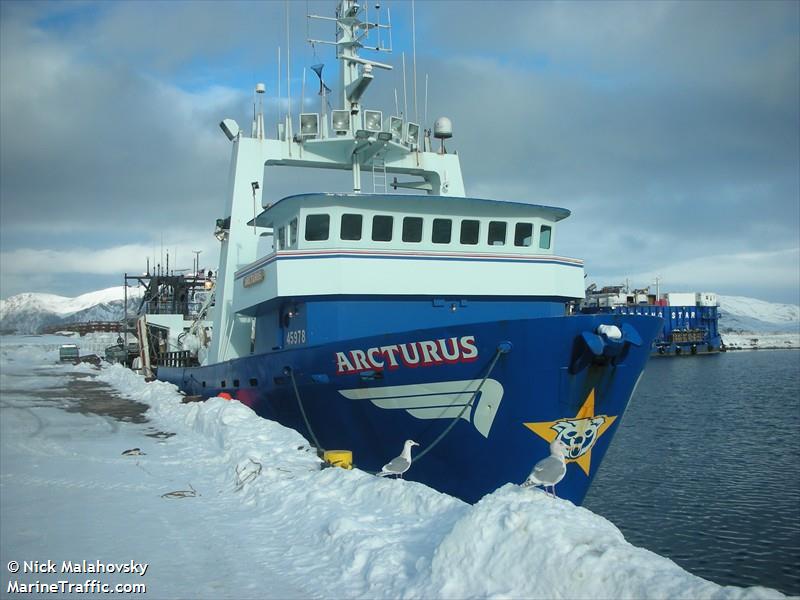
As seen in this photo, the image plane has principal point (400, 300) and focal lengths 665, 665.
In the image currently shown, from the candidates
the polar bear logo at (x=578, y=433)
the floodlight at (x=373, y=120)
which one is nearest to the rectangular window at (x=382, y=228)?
the floodlight at (x=373, y=120)

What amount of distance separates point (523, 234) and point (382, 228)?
3.09 metres

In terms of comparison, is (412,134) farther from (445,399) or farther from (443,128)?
(445,399)

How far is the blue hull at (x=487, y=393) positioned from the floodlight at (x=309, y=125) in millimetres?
7173

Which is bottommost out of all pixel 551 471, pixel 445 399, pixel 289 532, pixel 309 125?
pixel 289 532

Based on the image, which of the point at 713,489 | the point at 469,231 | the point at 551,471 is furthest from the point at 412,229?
the point at 713,489

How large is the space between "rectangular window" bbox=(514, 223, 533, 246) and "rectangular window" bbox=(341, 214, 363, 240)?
11.0 ft

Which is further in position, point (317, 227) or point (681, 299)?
point (681, 299)

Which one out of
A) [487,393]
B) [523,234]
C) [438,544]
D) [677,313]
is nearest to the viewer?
[438,544]

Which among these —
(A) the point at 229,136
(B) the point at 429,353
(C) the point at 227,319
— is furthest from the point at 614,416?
(A) the point at 229,136

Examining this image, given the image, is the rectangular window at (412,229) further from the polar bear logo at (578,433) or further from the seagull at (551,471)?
the seagull at (551,471)

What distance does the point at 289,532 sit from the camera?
7.16 metres

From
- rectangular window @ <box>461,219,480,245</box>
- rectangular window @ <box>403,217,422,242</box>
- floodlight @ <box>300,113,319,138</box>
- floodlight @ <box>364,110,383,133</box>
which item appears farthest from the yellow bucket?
floodlight @ <box>300,113,319,138</box>

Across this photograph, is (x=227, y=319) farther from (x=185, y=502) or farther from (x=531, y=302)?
(x=185, y=502)

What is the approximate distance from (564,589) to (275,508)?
4.30m
